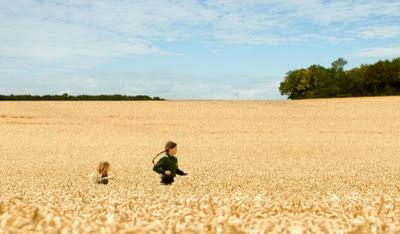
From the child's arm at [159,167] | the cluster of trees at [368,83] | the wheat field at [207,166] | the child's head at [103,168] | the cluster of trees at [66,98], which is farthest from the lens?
the cluster of trees at [368,83]

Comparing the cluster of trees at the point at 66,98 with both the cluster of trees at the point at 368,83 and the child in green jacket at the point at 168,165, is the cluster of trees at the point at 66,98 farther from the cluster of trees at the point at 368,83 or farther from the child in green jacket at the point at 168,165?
the child in green jacket at the point at 168,165

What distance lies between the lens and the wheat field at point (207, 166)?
2049mm

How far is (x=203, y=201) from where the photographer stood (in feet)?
7.68

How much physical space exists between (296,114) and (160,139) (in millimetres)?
17988

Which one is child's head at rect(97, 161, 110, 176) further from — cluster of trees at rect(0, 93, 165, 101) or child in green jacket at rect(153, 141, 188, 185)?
cluster of trees at rect(0, 93, 165, 101)

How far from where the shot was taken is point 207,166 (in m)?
18.9

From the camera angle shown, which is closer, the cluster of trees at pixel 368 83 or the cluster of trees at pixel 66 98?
the cluster of trees at pixel 66 98

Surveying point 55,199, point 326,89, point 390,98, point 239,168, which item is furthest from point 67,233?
point 326,89

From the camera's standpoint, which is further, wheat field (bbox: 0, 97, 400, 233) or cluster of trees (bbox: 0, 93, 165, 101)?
cluster of trees (bbox: 0, 93, 165, 101)

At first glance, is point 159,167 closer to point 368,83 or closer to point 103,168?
point 103,168

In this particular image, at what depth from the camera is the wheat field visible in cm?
205

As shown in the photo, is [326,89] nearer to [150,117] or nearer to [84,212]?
[150,117]

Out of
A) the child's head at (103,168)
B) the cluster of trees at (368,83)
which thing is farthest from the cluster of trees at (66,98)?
the child's head at (103,168)

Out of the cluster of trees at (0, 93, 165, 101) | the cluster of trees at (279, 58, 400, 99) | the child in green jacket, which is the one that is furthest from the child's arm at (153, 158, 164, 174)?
the cluster of trees at (279, 58, 400, 99)
